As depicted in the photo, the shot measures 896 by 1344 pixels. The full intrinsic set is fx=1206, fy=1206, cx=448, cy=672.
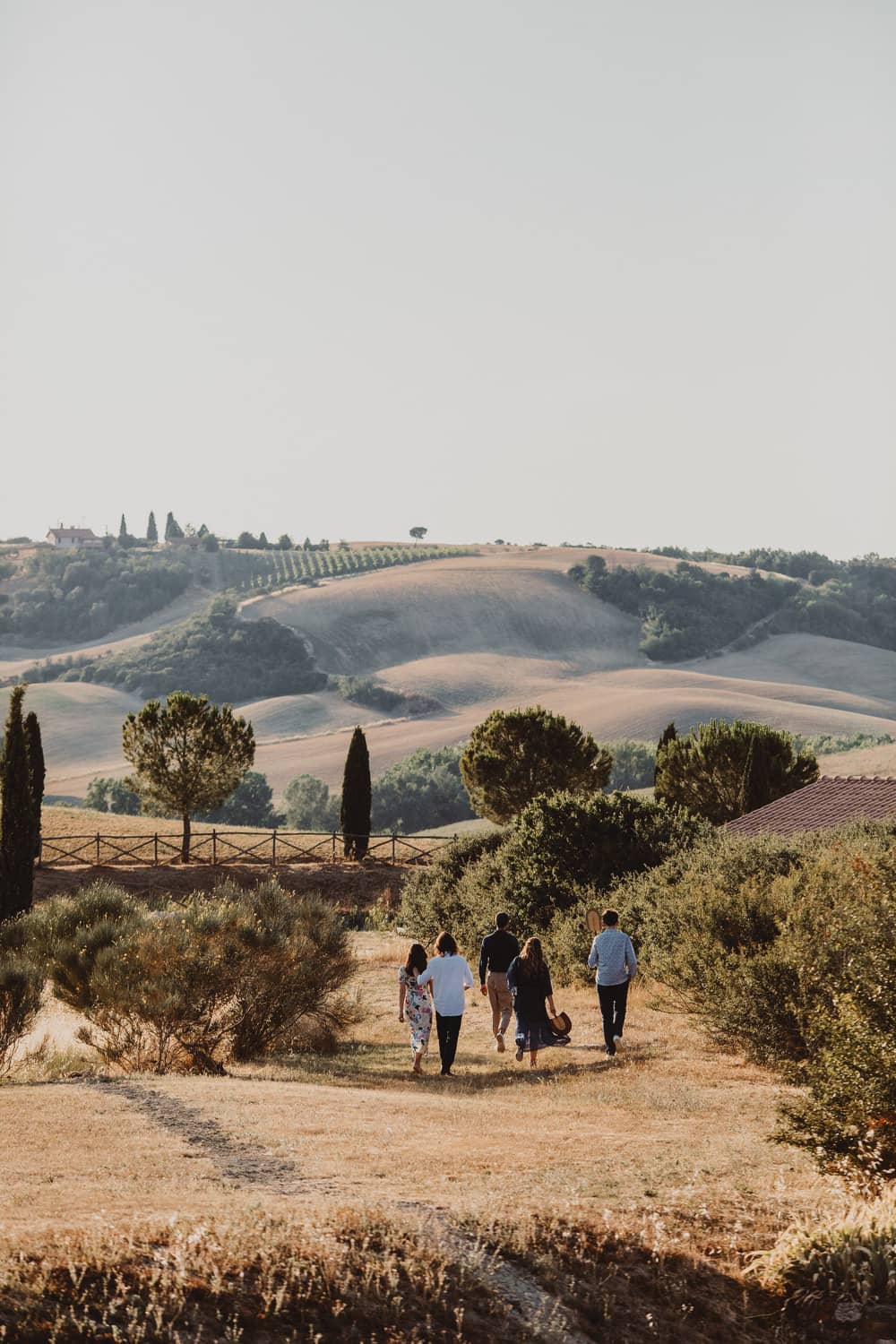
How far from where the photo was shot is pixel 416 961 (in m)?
13.7

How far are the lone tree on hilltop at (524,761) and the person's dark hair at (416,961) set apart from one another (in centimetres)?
2637

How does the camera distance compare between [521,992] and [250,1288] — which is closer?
[250,1288]

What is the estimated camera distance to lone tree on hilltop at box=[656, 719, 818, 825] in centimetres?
3984

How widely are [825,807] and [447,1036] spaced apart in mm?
A: 16209

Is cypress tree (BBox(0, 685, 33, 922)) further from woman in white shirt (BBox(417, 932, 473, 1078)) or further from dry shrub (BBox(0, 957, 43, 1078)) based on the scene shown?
woman in white shirt (BBox(417, 932, 473, 1078))

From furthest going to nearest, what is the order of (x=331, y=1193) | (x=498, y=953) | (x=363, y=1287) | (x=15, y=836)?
1. (x=15, y=836)
2. (x=498, y=953)
3. (x=331, y=1193)
4. (x=363, y=1287)

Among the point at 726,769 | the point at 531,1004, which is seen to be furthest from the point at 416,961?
the point at 726,769

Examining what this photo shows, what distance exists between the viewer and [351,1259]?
6055 mm

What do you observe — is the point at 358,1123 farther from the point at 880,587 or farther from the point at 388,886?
the point at 880,587

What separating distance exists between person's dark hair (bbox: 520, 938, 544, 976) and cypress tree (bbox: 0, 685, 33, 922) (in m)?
17.7

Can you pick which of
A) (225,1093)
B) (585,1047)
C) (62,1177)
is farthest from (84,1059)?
(62,1177)

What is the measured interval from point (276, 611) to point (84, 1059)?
14495cm

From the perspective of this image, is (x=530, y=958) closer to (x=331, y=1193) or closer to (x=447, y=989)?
(x=447, y=989)

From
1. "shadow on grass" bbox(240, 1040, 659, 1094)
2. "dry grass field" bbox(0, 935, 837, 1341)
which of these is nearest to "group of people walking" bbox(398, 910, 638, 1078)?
"shadow on grass" bbox(240, 1040, 659, 1094)
